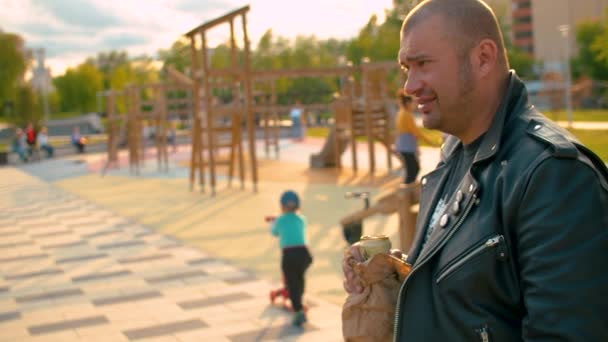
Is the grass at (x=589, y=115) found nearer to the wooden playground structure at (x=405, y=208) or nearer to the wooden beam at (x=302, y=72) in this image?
the wooden playground structure at (x=405, y=208)

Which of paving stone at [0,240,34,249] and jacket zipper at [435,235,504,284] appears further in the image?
paving stone at [0,240,34,249]

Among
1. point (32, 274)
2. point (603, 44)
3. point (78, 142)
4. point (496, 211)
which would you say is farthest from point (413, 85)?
point (78, 142)

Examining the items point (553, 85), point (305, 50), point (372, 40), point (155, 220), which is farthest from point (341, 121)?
point (305, 50)

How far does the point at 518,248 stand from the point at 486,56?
1.63 feet

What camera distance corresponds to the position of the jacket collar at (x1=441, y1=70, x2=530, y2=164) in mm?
2062

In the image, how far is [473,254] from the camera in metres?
1.95

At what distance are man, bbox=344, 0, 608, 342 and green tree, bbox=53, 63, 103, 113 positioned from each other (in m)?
94.5

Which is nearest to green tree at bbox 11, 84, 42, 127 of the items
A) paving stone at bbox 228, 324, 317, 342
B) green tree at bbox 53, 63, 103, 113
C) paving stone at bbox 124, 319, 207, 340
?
green tree at bbox 53, 63, 103, 113

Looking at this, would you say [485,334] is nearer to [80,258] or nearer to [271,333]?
[271,333]

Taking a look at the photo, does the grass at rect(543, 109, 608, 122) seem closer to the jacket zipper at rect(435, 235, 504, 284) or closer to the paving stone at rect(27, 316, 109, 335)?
the paving stone at rect(27, 316, 109, 335)

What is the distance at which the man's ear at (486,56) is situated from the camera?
2.10 metres

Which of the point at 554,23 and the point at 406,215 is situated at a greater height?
the point at 554,23

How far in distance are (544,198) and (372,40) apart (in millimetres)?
63054

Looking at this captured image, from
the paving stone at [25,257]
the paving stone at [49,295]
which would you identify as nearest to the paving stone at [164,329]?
the paving stone at [49,295]
